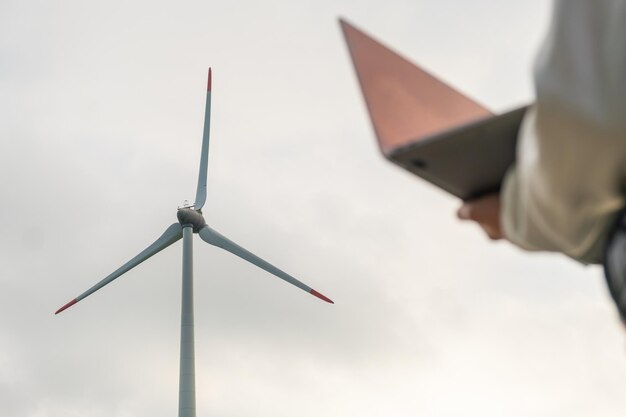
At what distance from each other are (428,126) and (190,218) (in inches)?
1157

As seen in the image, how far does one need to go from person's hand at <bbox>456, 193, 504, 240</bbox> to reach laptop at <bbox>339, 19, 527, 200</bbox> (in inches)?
1.8

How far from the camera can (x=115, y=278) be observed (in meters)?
31.9

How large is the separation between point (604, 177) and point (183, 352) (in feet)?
97.7

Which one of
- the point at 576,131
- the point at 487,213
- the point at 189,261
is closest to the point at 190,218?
the point at 189,261

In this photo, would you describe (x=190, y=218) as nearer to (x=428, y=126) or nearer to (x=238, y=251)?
(x=238, y=251)

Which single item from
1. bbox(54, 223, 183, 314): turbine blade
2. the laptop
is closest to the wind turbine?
bbox(54, 223, 183, 314): turbine blade

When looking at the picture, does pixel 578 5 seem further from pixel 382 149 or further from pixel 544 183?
pixel 382 149

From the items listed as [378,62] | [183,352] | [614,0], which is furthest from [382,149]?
[183,352]

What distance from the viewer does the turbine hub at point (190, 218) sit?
31281 mm

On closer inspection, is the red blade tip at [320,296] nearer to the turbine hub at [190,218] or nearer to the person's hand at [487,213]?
the turbine hub at [190,218]

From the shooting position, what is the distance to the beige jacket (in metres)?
1.68

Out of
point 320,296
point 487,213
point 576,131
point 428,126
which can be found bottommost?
point 320,296

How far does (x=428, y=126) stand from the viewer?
90.0 inches

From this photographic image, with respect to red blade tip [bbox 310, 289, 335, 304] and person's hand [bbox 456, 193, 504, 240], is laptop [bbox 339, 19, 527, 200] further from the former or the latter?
red blade tip [bbox 310, 289, 335, 304]
